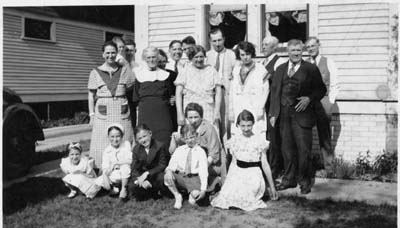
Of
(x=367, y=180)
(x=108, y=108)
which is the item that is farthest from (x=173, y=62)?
(x=367, y=180)

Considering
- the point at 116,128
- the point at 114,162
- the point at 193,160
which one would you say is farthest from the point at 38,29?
the point at 193,160

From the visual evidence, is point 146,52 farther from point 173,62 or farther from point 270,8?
point 270,8

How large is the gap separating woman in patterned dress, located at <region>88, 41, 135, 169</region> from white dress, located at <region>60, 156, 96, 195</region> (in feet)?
0.70

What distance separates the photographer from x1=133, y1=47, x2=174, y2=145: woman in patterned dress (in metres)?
4.92

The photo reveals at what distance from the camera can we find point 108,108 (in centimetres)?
492

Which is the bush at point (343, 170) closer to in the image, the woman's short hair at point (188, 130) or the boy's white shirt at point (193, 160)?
the boy's white shirt at point (193, 160)

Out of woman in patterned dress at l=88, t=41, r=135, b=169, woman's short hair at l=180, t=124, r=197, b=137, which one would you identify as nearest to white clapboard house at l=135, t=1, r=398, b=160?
woman in patterned dress at l=88, t=41, r=135, b=169

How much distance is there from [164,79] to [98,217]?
5.65 ft

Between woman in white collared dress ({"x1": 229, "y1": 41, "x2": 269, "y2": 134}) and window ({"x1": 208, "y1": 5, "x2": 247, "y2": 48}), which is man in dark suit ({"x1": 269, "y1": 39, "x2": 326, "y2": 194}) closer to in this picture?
woman in white collared dress ({"x1": 229, "y1": 41, "x2": 269, "y2": 134})

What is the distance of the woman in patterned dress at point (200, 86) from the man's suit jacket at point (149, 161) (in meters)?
0.52

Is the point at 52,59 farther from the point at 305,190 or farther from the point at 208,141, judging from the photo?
the point at 305,190

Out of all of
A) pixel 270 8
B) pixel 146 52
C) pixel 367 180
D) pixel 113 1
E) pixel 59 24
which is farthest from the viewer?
pixel 59 24

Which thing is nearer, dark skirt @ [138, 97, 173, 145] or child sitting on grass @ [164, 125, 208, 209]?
child sitting on grass @ [164, 125, 208, 209]

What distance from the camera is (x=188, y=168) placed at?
441cm
